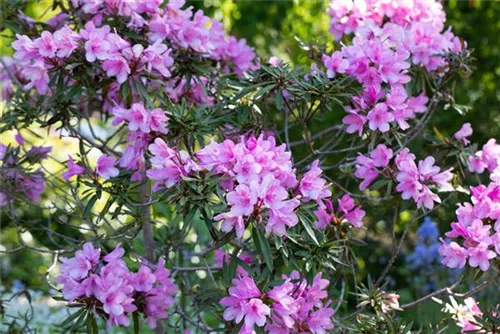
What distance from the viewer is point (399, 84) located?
2.14 m

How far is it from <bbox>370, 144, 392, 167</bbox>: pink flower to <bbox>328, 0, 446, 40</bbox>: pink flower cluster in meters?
0.54

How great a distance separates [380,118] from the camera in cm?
209

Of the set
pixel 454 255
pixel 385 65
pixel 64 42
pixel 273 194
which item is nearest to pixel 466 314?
pixel 454 255

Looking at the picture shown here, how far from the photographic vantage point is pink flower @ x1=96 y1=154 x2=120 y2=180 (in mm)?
2064

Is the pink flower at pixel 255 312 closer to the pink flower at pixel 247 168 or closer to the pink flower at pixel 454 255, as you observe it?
the pink flower at pixel 247 168

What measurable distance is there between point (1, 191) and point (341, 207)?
1.08m

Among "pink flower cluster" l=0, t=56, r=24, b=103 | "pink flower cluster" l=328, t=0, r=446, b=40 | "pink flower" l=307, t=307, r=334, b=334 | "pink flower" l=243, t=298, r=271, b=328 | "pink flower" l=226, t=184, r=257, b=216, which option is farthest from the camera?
"pink flower cluster" l=0, t=56, r=24, b=103

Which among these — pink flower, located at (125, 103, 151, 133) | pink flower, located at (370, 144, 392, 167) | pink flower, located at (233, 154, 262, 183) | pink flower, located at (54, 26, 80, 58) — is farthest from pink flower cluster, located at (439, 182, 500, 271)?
pink flower, located at (54, 26, 80, 58)

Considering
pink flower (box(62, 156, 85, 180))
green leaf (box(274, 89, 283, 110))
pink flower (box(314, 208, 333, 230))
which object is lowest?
pink flower (box(314, 208, 333, 230))

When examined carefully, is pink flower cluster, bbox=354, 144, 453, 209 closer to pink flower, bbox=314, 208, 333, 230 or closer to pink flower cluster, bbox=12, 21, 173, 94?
pink flower, bbox=314, 208, 333, 230

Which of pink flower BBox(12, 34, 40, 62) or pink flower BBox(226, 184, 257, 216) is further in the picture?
pink flower BBox(12, 34, 40, 62)

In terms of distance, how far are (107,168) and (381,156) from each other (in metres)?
0.72

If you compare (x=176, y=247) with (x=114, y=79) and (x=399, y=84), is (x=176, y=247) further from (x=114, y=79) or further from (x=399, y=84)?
(x=399, y=84)

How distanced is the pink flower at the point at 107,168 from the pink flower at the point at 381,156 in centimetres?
68
